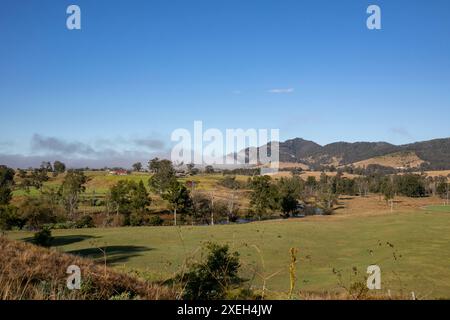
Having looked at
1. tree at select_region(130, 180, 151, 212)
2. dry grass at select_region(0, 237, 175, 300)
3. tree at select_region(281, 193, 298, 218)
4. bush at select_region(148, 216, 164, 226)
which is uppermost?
dry grass at select_region(0, 237, 175, 300)

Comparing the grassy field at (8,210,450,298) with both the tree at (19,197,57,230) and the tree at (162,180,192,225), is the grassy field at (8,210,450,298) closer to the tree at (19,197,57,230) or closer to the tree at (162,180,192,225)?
the tree at (162,180,192,225)

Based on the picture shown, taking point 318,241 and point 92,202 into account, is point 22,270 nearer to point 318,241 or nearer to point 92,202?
point 318,241

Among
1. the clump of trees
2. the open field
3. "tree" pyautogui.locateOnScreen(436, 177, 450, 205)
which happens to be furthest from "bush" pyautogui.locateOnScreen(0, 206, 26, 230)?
"tree" pyautogui.locateOnScreen(436, 177, 450, 205)

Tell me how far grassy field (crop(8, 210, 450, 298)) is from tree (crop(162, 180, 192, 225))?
20656 mm

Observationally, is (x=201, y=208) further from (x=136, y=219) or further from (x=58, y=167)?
(x=58, y=167)

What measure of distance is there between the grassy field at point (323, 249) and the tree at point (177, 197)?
20656 millimetres

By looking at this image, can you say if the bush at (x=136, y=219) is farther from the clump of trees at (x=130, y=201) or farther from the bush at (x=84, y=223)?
the bush at (x=84, y=223)

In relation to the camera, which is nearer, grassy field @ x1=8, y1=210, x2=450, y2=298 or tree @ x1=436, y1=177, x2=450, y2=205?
grassy field @ x1=8, y1=210, x2=450, y2=298

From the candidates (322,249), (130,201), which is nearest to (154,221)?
(130,201)

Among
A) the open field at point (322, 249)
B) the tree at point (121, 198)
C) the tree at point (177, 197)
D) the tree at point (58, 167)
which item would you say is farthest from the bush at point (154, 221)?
the tree at point (58, 167)

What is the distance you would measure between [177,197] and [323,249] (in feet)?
137

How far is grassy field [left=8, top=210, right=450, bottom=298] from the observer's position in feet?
89.7

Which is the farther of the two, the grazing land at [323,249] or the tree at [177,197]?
the tree at [177,197]

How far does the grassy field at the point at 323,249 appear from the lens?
89.7 feet
